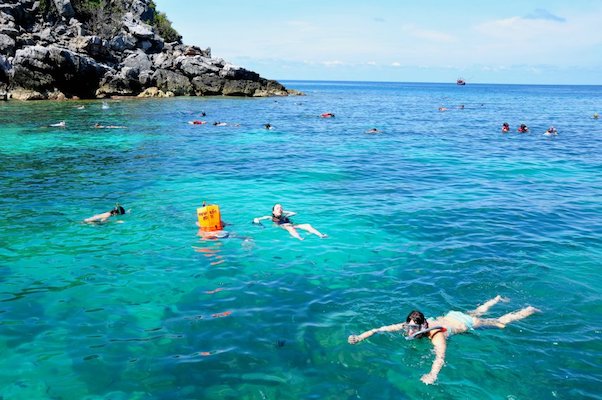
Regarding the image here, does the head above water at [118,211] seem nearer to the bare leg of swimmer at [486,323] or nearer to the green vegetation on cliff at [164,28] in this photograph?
the bare leg of swimmer at [486,323]

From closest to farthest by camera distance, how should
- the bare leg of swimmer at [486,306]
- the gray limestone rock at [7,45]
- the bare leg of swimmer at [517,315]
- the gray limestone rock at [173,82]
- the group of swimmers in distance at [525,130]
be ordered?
the bare leg of swimmer at [517,315] < the bare leg of swimmer at [486,306] < the group of swimmers in distance at [525,130] < the gray limestone rock at [7,45] < the gray limestone rock at [173,82]

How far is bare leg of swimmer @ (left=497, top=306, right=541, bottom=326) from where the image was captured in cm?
1046

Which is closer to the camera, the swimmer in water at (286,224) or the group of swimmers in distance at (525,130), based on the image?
the swimmer in water at (286,224)

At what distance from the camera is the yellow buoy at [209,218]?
51.4 feet

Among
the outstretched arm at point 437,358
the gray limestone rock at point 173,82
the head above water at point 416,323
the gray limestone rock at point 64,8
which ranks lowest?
the outstretched arm at point 437,358

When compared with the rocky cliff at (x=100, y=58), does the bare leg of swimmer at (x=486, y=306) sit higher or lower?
lower

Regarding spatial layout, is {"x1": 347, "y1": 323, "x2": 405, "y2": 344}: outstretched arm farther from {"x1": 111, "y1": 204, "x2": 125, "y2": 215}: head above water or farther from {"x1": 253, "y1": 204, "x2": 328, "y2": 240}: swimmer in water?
→ {"x1": 111, "y1": 204, "x2": 125, "y2": 215}: head above water

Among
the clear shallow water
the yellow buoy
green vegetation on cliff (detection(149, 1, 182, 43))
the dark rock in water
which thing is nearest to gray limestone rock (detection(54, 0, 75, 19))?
the dark rock in water

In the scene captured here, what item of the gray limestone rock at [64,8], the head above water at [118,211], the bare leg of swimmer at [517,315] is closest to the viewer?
the bare leg of swimmer at [517,315]

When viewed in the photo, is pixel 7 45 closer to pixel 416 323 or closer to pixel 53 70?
pixel 53 70

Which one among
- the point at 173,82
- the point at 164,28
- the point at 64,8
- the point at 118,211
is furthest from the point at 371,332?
the point at 164,28

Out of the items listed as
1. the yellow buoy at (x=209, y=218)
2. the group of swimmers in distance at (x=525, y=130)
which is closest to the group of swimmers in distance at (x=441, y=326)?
the yellow buoy at (x=209, y=218)

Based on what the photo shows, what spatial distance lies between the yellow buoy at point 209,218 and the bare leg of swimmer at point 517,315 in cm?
943

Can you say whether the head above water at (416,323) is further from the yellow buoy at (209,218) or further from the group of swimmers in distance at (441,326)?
the yellow buoy at (209,218)
